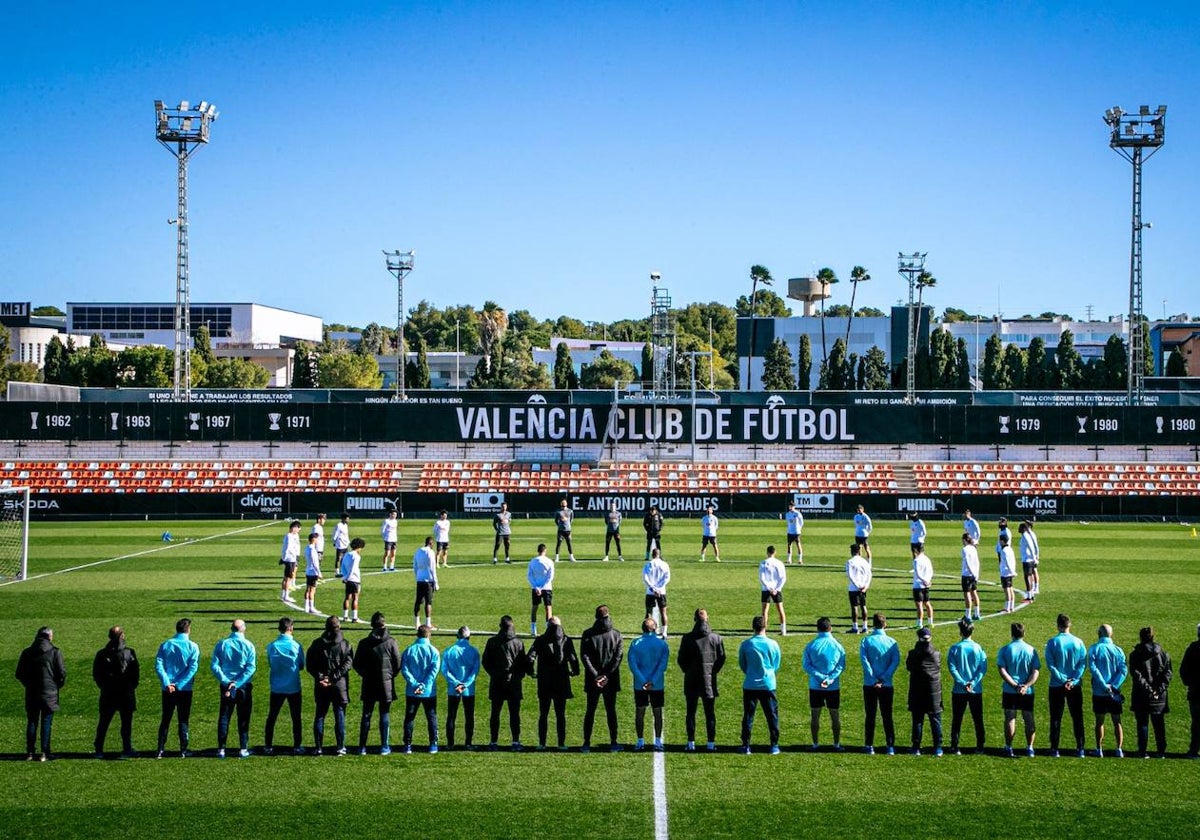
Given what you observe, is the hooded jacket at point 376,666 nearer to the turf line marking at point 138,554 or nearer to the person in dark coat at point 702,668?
the person in dark coat at point 702,668

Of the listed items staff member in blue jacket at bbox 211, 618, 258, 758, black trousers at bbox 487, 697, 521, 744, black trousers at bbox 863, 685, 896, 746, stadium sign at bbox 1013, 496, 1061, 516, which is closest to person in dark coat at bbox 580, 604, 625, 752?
black trousers at bbox 487, 697, 521, 744

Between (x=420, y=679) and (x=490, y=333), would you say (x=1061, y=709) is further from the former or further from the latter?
(x=490, y=333)

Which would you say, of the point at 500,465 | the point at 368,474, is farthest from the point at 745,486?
the point at 368,474

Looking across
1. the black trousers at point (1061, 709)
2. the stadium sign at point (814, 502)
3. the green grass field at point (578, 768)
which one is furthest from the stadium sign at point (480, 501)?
the black trousers at point (1061, 709)

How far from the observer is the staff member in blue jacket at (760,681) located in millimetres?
13477

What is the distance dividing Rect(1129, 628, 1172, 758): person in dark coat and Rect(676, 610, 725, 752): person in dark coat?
4723mm

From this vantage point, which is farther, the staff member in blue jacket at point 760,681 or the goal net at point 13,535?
the goal net at point 13,535

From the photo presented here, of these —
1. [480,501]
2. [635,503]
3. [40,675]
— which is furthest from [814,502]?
[40,675]

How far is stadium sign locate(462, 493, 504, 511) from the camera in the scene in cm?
4597

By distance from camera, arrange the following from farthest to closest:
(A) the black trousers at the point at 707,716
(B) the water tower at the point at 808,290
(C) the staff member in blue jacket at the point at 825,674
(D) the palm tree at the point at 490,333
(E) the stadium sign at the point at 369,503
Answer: (D) the palm tree at the point at 490,333 → (B) the water tower at the point at 808,290 → (E) the stadium sign at the point at 369,503 → (A) the black trousers at the point at 707,716 → (C) the staff member in blue jacket at the point at 825,674

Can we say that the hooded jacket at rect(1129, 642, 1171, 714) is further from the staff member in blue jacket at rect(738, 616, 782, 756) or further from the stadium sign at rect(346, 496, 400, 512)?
the stadium sign at rect(346, 496, 400, 512)

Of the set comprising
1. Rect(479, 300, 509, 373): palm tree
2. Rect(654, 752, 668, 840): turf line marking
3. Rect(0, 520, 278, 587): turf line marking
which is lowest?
Rect(0, 520, 278, 587): turf line marking

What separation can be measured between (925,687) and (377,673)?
628cm

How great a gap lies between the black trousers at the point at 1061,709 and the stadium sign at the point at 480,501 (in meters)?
33.7
